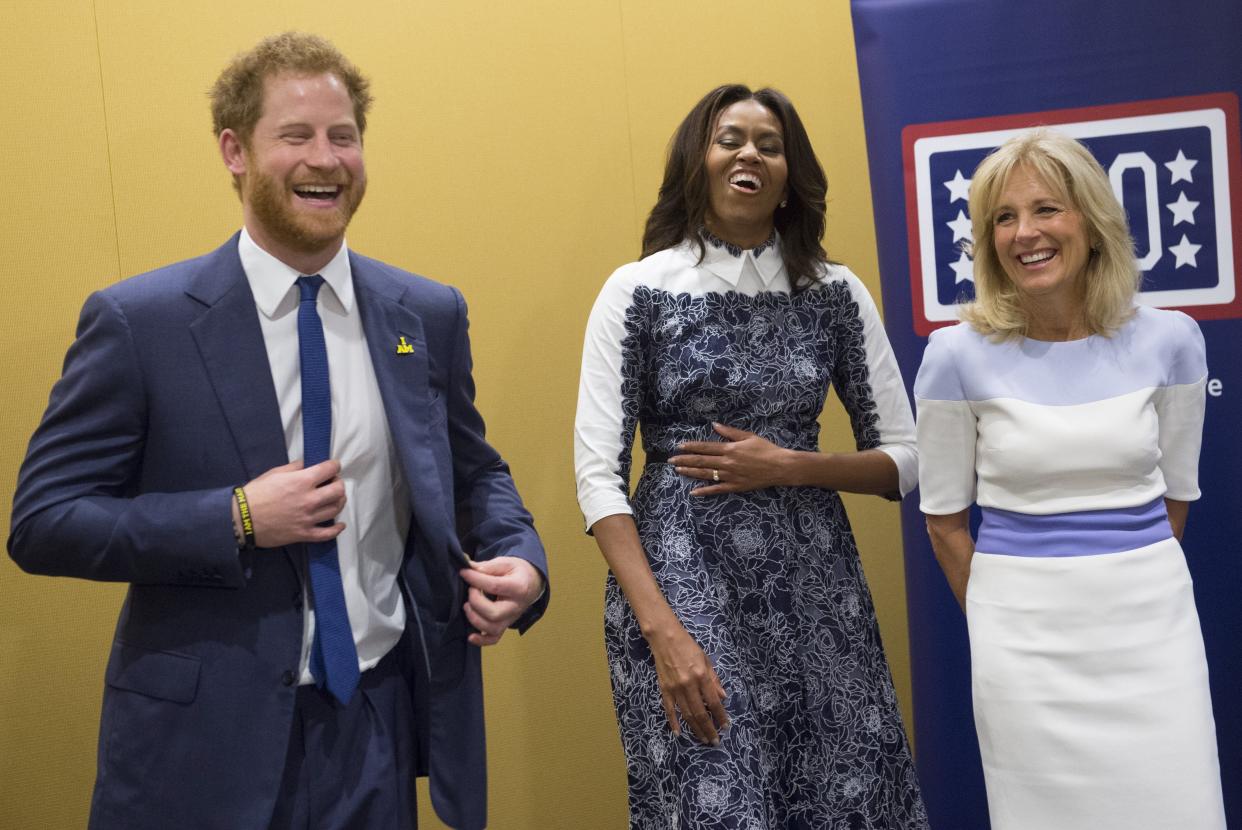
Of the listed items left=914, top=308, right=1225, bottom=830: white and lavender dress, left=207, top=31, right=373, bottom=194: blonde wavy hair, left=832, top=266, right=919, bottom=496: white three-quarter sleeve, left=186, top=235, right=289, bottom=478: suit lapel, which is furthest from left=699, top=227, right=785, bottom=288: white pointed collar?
left=186, top=235, right=289, bottom=478: suit lapel

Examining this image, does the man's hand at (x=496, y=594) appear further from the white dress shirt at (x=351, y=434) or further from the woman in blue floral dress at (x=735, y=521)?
the woman in blue floral dress at (x=735, y=521)

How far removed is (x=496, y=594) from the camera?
2.04 m

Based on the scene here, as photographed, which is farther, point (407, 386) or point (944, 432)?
point (944, 432)

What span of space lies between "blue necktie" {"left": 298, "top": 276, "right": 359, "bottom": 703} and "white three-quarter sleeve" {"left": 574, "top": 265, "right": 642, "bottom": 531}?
695 millimetres

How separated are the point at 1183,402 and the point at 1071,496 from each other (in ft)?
0.97

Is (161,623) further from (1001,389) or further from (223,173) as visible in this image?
(223,173)

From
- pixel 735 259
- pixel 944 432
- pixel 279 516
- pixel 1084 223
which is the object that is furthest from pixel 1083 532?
pixel 279 516

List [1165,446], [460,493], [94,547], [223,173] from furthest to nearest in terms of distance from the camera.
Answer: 1. [223,173]
2. [1165,446]
3. [460,493]
4. [94,547]

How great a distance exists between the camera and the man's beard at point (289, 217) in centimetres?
196

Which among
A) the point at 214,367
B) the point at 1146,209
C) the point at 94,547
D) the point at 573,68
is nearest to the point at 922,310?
the point at 1146,209

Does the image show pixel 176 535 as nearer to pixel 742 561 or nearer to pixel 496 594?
pixel 496 594

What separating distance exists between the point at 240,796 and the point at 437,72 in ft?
7.86

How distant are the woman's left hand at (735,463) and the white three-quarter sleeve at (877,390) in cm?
29

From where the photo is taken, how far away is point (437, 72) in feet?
12.2
